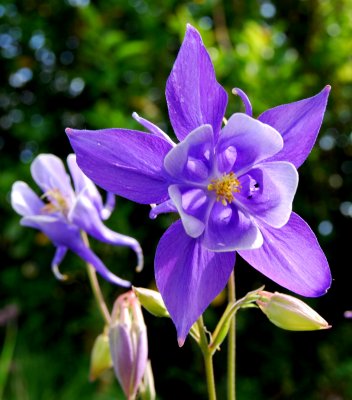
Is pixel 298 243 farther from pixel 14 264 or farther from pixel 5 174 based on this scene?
pixel 14 264

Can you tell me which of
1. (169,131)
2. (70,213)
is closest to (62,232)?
(70,213)

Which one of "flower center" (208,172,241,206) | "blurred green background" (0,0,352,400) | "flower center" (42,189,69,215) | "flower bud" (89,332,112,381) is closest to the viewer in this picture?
"flower center" (208,172,241,206)

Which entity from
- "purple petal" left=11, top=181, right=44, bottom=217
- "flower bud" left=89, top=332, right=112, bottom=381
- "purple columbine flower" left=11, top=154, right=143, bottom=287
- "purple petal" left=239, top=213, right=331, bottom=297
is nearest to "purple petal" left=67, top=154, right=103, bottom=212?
"purple columbine flower" left=11, top=154, right=143, bottom=287

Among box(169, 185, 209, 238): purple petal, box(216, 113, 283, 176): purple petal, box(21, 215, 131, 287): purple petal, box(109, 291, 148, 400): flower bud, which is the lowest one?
box(109, 291, 148, 400): flower bud

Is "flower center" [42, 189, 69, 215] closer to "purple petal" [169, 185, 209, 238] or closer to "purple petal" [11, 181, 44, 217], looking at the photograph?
"purple petal" [11, 181, 44, 217]

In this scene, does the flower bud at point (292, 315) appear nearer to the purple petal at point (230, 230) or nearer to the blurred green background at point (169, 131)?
the purple petal at point (230, 230)

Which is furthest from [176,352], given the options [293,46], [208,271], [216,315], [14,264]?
[208,271]
